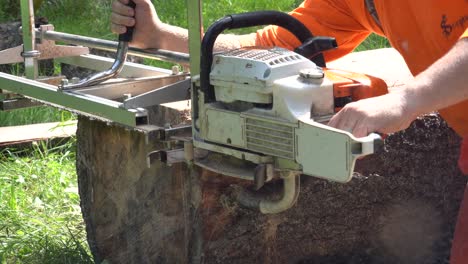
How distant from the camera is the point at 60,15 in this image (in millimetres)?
8008

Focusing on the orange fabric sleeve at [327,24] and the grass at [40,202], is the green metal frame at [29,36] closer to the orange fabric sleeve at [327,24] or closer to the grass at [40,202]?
the grass at [40,202]

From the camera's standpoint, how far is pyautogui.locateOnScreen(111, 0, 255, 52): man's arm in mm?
2980

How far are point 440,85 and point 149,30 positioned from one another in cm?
123

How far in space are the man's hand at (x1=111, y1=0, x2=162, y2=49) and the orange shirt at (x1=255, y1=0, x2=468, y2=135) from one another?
375mm

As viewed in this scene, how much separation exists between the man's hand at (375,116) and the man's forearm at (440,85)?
26mm

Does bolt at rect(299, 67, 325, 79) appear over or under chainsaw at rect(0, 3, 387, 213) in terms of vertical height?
over

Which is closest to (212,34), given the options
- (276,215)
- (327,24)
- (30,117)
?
(327,24)

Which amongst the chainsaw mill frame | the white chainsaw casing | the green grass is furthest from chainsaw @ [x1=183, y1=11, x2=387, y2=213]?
the green grass

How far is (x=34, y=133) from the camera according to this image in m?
→ 4.95

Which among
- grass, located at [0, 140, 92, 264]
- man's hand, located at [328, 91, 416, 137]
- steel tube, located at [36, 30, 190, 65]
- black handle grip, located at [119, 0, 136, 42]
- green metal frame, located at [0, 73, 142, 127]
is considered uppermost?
black handle grip, located at [119, 0, 136, 42]

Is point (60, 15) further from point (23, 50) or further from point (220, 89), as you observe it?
point (220, 89)

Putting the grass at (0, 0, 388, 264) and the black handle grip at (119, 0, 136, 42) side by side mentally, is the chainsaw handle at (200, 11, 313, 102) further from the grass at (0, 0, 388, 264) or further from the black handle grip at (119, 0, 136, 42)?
the grass at (0, 0, 388, 264)

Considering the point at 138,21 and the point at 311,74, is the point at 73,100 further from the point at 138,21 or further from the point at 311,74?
the point at 311,74

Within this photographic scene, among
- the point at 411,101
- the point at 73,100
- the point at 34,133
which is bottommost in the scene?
the point at 34,133
